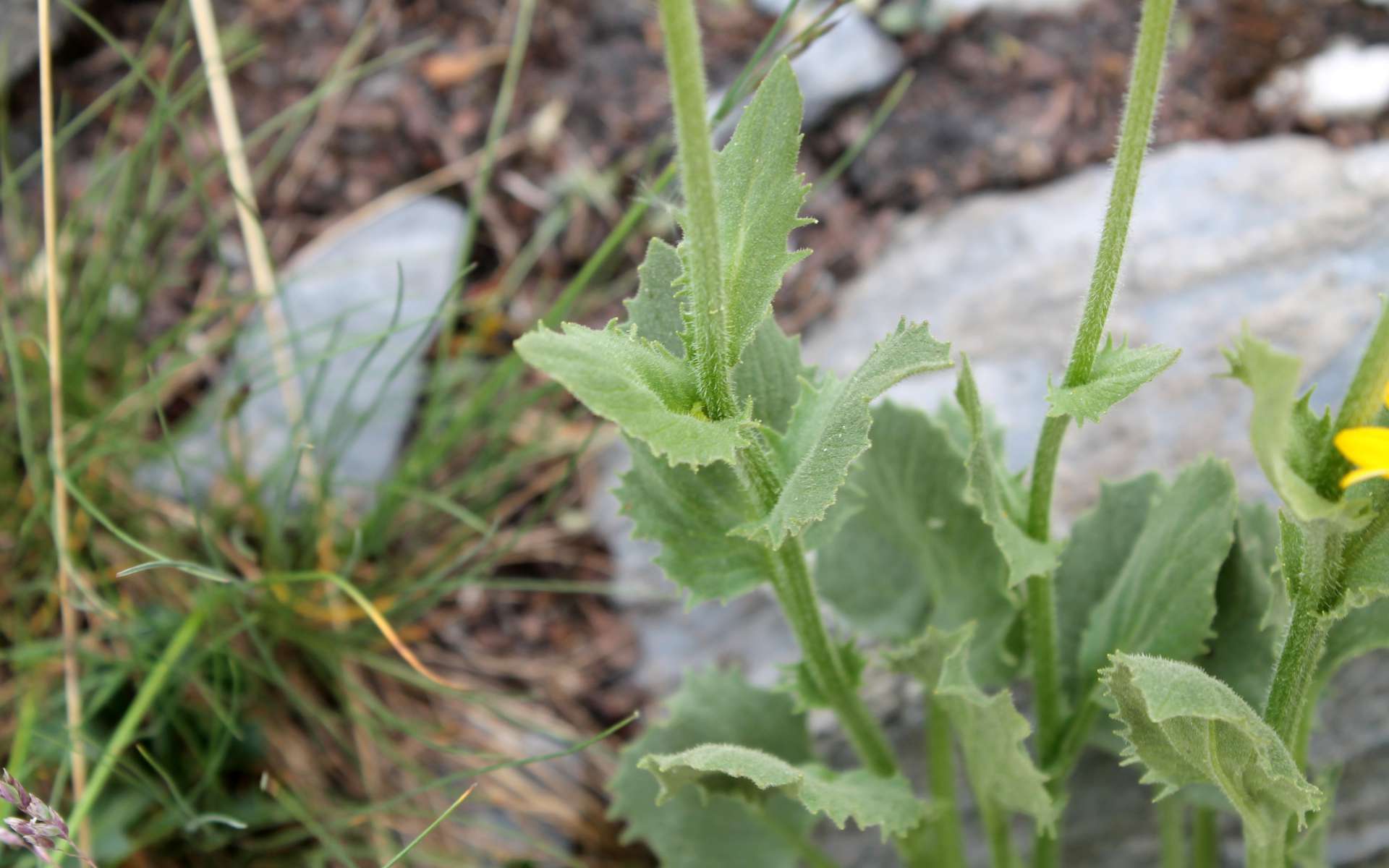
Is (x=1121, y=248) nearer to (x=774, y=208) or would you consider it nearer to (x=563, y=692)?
(x=774, y=208)

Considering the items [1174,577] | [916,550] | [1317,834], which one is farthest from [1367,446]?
[1317,834]

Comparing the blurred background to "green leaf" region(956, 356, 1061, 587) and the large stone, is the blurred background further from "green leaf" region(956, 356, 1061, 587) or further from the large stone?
"green leaf" region(956, 356, 1061, 587)

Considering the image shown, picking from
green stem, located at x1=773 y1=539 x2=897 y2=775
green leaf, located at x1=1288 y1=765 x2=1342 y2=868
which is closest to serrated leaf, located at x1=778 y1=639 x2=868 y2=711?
green stem, located at x1=773 y1=539 x2=897 y2=775

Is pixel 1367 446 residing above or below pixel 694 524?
above

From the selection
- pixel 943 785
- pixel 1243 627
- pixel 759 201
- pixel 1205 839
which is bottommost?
pixel 1205 839

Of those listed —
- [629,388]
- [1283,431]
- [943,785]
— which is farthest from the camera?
[943,785]

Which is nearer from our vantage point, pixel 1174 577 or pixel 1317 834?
pixel 1174 577

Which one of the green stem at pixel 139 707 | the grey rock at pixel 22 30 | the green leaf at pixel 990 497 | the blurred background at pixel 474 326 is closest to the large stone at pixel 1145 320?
the blurred background at pixel 474 326

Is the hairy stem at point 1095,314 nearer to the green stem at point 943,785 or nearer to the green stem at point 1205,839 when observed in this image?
the green stem at point 943,785

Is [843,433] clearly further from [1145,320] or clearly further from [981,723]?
[1145,320]
